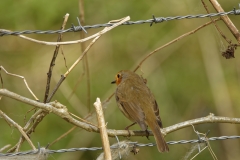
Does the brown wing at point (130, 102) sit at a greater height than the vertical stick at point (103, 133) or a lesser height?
greater

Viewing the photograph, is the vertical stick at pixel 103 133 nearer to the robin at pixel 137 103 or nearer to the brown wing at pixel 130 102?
the robin at pixel 137 103

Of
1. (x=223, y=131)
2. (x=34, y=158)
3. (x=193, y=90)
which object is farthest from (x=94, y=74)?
(x=34, y=158)

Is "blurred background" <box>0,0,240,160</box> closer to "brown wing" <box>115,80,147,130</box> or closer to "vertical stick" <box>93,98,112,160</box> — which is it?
"brown wing" <box>115,80,147,130</box>

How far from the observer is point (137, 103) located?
18.2 ft

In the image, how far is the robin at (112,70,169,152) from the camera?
5243mm

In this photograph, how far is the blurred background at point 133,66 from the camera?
7.69 meters

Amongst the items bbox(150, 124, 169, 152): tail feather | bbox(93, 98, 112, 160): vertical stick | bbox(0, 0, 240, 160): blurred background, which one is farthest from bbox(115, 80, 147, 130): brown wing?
bbox(0, 0, 240, 160): blurred background

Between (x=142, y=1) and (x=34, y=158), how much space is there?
5401mm

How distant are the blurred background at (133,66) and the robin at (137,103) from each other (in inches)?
66.6

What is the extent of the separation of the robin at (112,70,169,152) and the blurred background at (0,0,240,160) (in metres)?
1.69

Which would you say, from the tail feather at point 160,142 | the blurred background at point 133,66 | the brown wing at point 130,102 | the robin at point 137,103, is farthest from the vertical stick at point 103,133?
the blurred background at point 133,66

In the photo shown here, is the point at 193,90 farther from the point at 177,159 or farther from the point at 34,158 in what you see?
the point at 34,158

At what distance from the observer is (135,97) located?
5633mm

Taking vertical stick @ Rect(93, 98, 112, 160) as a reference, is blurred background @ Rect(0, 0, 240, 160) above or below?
above
